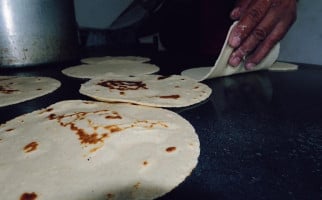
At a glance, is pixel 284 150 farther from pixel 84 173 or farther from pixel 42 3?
pixel 42 3

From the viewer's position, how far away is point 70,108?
112cm

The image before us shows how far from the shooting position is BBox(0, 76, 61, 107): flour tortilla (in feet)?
4.13

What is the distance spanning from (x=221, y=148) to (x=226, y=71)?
0.80m

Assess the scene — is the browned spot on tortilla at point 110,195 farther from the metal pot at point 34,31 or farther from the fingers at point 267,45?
the metal pot at point 34,31

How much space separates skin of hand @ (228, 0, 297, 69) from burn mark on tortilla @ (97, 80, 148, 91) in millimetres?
485

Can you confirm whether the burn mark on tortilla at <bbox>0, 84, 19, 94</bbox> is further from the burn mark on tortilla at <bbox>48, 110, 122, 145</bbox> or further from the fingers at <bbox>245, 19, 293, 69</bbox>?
the fingers at <bbox>245, 19, 293, 69</bbox>

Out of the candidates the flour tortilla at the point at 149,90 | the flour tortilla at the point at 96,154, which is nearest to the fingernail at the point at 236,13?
the flour tortilla at the point at 149,90

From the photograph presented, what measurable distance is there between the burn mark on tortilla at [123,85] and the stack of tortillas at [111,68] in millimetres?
222

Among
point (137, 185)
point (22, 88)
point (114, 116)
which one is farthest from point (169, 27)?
point (137, 185)

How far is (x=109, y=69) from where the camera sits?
1.83m

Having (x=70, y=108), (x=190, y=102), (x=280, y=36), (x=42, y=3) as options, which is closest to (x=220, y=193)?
(x=190, y=102)

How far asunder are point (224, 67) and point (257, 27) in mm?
265

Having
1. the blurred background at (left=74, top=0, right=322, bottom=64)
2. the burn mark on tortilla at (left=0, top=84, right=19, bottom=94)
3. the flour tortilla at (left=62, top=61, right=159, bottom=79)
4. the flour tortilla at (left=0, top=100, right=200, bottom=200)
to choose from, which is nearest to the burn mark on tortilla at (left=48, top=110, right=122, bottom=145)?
the flour tortilla at (left=0, top=100, right=200, bottom=200)

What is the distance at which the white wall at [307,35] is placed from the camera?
2.14 m
